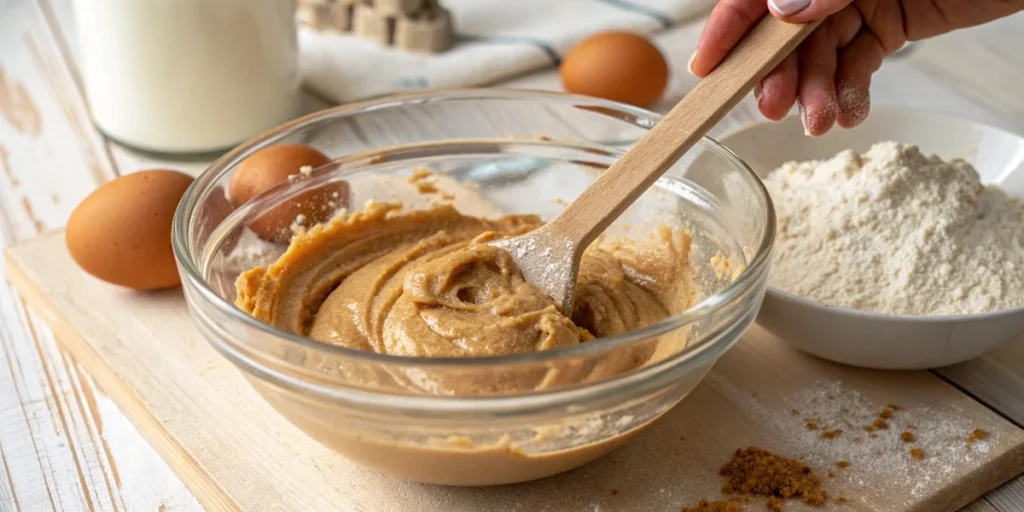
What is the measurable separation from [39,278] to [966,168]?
1886 millimetres

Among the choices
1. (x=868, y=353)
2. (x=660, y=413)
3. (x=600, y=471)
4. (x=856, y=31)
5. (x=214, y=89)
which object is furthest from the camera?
(x=214, y=89)

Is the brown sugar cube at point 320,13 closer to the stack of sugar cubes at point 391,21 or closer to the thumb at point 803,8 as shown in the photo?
the stack of sugar cubes at point 391,21

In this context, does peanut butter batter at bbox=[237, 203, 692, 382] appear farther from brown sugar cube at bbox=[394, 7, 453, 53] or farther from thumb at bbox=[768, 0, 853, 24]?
brown sugar cube at bbox=[394, 7, 453, 53]

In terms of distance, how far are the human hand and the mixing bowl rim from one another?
20 centimetres

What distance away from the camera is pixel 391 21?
321 cm

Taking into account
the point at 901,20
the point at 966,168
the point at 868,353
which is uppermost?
the point at 901,20

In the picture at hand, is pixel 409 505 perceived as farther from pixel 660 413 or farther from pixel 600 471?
pixel 660 413

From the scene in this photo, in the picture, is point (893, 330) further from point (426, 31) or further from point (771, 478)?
point (426, 31)

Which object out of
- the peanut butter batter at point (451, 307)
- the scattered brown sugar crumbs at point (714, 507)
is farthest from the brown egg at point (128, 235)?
the scattered brown sugar crumbs at point (714, 507)

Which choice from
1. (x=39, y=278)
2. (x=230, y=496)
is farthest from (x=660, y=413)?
(x=39, y=278)

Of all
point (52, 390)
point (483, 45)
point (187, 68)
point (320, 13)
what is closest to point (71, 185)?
point (187, 68)

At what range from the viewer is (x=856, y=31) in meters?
2.17

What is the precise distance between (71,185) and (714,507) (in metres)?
1.86

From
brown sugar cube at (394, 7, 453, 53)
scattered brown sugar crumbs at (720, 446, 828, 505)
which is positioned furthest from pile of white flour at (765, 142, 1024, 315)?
brown sugar cube at (394, 7, 453, 53)
